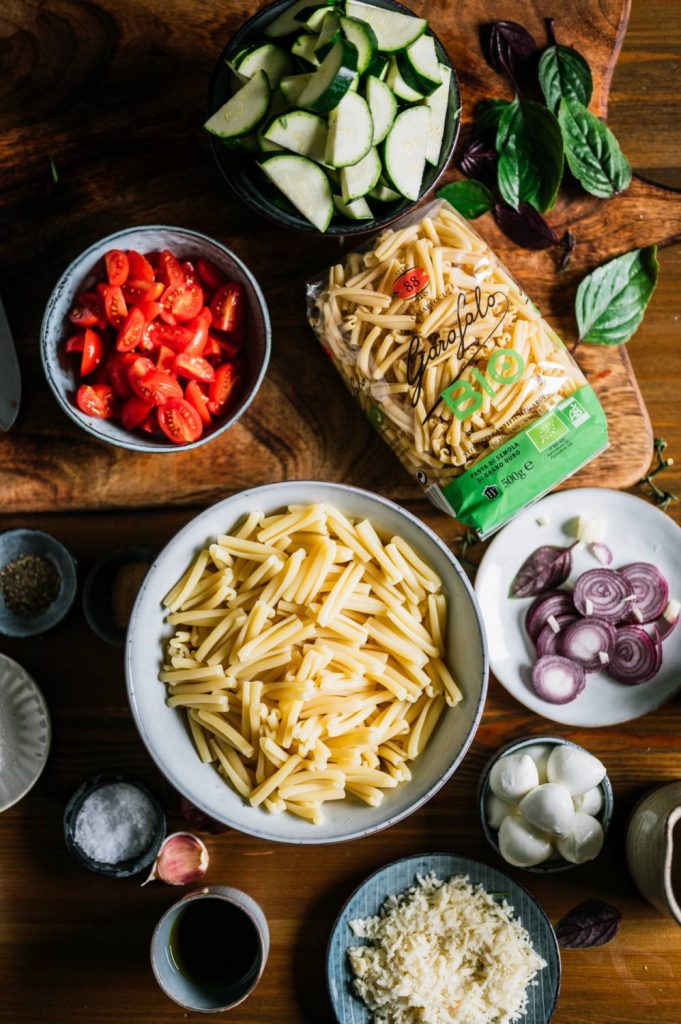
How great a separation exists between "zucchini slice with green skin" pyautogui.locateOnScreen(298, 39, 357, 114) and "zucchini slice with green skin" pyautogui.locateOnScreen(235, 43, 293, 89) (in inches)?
4.5

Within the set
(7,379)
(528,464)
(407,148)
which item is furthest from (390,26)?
(7,379)

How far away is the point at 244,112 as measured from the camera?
1.66m

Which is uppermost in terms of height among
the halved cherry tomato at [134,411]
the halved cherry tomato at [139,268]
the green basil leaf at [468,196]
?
the green basil leaf at [468,196]

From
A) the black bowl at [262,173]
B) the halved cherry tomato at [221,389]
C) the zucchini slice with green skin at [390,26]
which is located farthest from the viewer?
the halved cherry tomato at [221,389]

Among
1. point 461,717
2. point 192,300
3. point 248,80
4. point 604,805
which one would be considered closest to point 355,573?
point 461,717

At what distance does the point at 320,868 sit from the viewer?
2016 millimetres

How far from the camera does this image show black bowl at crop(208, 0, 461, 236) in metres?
1.73

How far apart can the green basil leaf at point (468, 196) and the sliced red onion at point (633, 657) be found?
1011 mm

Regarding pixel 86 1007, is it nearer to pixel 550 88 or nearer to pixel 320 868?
pixel 320 868

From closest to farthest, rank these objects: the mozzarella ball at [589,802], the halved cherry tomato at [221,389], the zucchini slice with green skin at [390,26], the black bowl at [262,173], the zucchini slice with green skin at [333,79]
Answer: the zucchini slice with green skin at [333,79], the zucchini slice with green skin at [390,26], the black bowl at [262,173], the halved cherry tomato at [221,389], the mozzarella ball at [589,802]

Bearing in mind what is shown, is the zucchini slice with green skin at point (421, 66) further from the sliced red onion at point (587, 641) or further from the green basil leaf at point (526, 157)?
the sliced red onion at point (587, 641)

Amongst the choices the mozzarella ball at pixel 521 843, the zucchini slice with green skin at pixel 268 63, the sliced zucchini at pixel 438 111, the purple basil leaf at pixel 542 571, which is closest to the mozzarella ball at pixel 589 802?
the mozzarella ball at pixel 521 843

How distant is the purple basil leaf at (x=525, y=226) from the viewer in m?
1.93

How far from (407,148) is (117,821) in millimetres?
1551
